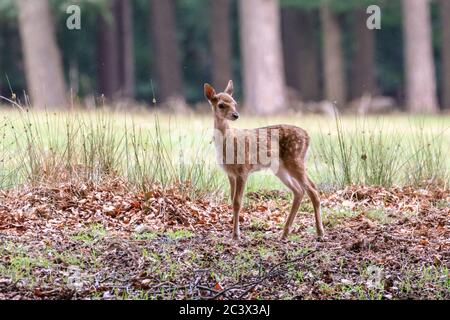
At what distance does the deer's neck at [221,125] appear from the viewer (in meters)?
8.01

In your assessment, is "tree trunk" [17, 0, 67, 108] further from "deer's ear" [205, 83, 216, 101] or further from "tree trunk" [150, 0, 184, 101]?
"deer's ear" [205, 83, 216, 101]

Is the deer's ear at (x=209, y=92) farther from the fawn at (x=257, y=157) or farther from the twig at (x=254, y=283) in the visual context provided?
the twig at (x=254, y=283)

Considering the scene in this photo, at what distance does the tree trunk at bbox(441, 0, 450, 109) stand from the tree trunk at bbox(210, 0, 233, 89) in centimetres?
673

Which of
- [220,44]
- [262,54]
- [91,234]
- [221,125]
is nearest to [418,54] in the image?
[262,54]

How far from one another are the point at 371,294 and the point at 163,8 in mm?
23843

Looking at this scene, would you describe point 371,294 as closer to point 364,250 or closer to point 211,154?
point 364,250

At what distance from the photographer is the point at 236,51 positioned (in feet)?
123

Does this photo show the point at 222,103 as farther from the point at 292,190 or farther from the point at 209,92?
the point at 292,190

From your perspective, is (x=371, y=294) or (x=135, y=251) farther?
(x=135, y=251)

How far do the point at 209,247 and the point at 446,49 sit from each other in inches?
902

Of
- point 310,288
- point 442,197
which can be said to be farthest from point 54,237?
point 442,197

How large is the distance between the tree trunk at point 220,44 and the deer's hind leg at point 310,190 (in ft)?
68.9

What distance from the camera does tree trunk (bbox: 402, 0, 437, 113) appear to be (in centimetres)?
2514

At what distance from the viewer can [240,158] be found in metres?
8.04
